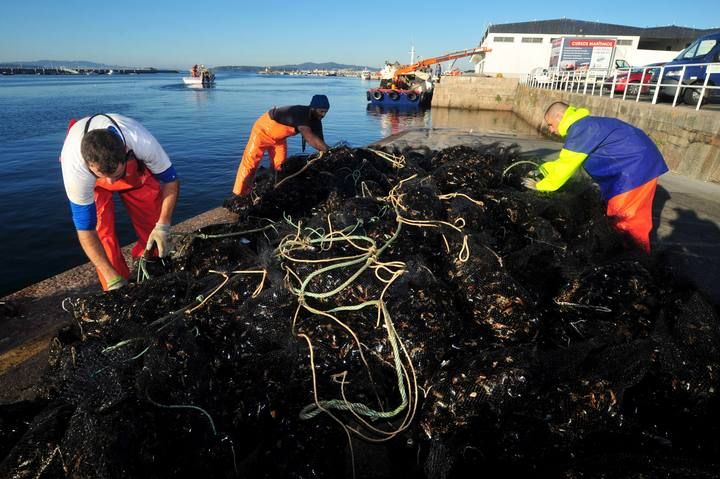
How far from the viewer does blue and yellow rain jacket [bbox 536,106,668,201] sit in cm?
360

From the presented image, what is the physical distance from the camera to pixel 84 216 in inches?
111

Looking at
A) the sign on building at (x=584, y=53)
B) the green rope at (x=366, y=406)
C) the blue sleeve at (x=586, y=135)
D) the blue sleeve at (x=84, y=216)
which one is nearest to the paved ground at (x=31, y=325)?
the blue sleeve at (x=84, y=216)

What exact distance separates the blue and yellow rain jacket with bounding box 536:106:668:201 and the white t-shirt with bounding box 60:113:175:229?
12.4ft

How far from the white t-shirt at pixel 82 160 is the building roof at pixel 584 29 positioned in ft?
147

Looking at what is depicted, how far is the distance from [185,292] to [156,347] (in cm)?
57

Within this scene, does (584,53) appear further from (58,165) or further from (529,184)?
(58,165)

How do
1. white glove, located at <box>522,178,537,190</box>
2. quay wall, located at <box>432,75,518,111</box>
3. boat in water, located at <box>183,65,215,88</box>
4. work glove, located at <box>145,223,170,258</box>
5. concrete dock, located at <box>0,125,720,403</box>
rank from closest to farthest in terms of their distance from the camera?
concrete dock, located at <box>0,125,720,403</box> → work glove, located at <box>145,223,170,258</box> → white glove, located at <box>522,178,537,190</box> → quay wall, located at <box>432,75,518,111</box> → boat in water, located at <box>183,65,215,88</box>

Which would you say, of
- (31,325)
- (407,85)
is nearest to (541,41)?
(407,85)

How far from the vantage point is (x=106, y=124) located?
2.90 metres

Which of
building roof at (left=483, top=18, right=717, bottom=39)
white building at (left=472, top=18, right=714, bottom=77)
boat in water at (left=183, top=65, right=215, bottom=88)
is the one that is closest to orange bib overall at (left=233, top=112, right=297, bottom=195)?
white building at (left=472, top=18, right=714, bottom=77)

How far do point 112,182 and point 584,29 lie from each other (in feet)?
172

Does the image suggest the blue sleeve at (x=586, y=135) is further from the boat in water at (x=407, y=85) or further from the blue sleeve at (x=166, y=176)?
the boat in water at (x=407, y=85)

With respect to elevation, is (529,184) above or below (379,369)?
above

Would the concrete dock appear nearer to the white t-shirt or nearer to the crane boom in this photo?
the white t-shirt
